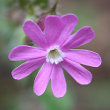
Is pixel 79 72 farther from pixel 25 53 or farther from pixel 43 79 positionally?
pixel 25 53

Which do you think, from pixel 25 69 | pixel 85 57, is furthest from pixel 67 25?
pixel 25 69

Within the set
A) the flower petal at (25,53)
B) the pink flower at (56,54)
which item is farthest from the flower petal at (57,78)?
the flower petal at (25,53)

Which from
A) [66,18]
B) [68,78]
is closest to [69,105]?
[68,78]

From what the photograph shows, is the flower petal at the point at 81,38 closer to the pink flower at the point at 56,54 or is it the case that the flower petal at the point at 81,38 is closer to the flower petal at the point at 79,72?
the pink flower at the point at 56,54

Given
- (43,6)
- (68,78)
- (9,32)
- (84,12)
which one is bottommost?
(68,78)

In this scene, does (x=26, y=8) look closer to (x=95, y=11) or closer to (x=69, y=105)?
(x=69, y=105)

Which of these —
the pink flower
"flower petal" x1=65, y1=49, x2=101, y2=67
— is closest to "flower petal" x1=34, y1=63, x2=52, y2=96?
the pink flower
